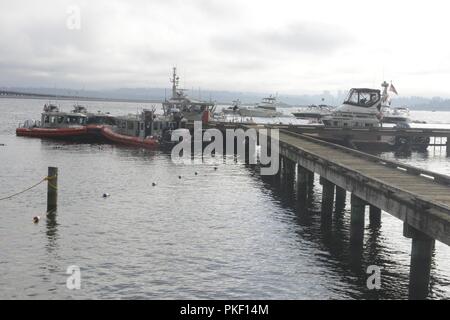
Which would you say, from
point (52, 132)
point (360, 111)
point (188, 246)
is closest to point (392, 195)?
point (188, 246)

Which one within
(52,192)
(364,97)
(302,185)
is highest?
(364,97)

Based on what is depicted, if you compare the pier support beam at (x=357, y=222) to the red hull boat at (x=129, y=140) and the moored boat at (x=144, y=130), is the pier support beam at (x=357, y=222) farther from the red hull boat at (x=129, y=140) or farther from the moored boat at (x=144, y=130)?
the red hull boat at (x=129, y=140)

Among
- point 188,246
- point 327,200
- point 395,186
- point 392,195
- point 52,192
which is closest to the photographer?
point 392,195

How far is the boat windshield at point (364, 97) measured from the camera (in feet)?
265

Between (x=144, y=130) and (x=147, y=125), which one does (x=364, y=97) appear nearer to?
(x=147, y=125)

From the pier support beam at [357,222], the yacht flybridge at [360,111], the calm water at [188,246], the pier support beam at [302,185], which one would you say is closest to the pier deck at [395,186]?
the pier support beam at [357,222]

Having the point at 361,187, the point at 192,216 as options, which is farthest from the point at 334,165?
the point at 192,216

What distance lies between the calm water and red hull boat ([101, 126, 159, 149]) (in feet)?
91.3

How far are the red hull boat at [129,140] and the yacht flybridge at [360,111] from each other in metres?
27.0

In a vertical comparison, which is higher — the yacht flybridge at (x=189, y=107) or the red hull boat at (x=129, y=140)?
the yacht flybridge at (x=189, y=107)

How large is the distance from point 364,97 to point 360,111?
7.65 ft

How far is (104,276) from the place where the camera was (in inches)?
879

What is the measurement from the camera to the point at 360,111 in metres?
80.9

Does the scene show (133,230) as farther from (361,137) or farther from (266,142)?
(361,137)
